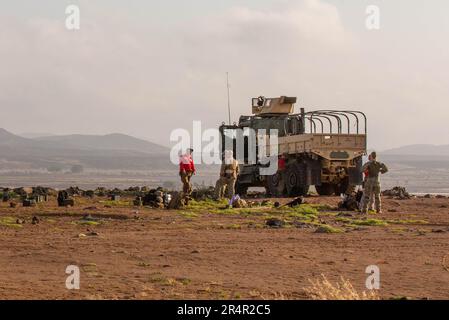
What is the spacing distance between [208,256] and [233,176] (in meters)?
13.9

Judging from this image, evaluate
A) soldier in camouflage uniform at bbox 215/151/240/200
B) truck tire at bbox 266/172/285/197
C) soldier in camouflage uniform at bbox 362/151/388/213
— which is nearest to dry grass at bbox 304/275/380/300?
soldier in camouflage uniform at bbox 362/151/388/213

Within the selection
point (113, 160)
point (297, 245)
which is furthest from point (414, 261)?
point (113, 160)

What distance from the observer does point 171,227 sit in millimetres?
22172

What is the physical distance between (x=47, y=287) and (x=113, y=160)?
158661mm

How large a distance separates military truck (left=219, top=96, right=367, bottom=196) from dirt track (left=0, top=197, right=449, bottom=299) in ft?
29.9

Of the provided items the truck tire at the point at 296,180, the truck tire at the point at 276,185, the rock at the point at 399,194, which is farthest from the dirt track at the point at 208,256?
the rock at the point at 399,194

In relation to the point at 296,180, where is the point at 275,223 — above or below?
below

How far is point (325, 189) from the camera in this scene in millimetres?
36719

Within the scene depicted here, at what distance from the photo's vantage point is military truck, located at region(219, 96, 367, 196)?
34.3m

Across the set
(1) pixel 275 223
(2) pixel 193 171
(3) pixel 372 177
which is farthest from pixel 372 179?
(2) pixel 193 171

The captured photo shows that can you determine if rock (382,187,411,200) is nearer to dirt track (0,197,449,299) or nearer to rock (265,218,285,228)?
dirt track (0,197,449,299)

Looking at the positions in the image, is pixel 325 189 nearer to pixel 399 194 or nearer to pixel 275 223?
pixel 399 194

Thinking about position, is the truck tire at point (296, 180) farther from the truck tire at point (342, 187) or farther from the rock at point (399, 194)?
the rock at point (399, 194)

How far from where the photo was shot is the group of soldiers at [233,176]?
26.1m
